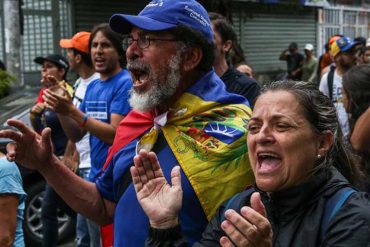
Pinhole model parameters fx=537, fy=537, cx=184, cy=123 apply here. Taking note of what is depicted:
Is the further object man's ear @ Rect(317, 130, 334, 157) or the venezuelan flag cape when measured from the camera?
the venezuelan flag cape

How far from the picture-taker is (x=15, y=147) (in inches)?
90.2

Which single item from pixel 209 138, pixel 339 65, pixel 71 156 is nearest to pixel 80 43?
pixel 71 156

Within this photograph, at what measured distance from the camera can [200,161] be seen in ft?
7.00

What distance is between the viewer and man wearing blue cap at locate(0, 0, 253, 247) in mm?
2113

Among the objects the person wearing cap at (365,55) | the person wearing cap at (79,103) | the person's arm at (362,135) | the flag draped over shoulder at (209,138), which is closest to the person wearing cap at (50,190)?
the person wearing cap at (79,103)

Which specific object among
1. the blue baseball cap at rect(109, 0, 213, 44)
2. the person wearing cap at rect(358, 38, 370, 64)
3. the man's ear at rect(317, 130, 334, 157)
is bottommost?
the man's ear at rect(317, 130, 334, 157)

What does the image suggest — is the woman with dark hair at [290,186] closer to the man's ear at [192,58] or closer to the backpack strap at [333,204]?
the backpack strap at [333,204]

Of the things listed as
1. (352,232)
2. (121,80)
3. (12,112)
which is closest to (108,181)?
(352,232)

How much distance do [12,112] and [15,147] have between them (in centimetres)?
321

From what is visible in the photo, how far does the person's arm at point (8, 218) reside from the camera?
276cm

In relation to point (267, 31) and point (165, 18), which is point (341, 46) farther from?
point (267, 31)

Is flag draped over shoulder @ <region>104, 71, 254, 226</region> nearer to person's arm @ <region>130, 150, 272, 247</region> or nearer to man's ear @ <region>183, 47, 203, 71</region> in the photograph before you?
man's ear @ <region>183, 47, 203, 71</region>

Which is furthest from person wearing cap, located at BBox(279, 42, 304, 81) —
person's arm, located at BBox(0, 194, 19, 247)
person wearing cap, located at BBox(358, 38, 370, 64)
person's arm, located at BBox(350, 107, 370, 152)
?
person's arm, located at BBox(0, 194, 19, 247)

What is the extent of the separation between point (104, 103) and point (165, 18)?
1802 millimetres
